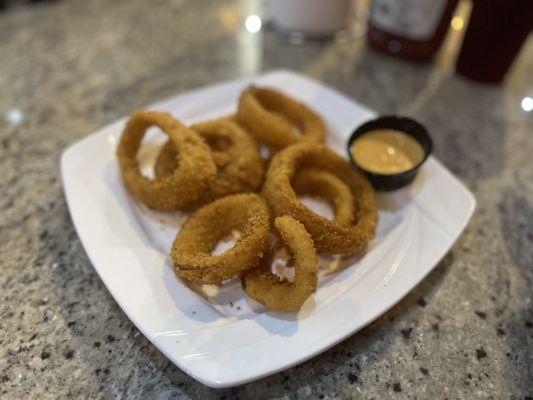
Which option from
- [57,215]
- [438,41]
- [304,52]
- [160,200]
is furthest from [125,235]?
[438,41]

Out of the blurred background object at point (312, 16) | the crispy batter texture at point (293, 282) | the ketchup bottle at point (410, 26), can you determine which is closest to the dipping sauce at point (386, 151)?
the crispy batter texture at point (293, 282)

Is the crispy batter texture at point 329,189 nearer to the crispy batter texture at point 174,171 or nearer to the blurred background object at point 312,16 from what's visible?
the crispy batter texture at point 174,171

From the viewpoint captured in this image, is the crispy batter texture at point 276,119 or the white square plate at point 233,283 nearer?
the white square plate at point 233,283

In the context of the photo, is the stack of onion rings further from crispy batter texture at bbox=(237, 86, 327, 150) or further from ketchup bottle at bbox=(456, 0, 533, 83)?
ketchup bottle at bbox=(456, 0, 533, 83)

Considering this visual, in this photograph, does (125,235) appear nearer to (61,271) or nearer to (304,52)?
(61,271)

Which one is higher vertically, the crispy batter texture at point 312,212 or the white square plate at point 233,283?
the crispy batter texture at point 312,212
